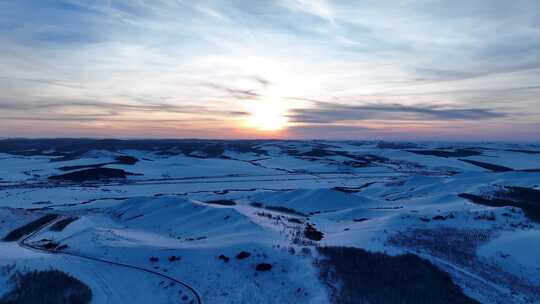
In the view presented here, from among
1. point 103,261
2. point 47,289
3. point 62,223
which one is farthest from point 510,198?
point 62,223

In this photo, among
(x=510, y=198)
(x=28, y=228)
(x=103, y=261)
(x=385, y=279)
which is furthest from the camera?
(x=510, y=198)

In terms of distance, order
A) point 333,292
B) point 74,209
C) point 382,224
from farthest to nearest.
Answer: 1. point 74,209
2. point 382,224
3. point 333,292

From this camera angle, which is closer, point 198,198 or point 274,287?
point 274,287

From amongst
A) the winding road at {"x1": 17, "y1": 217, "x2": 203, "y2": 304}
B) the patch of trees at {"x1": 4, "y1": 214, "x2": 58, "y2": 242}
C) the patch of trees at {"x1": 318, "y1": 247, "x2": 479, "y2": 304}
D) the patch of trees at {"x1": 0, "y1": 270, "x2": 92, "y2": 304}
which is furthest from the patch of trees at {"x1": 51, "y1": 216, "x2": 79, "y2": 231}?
the patch of trees at {"x1": 318, "y1": 247, "x2": 479, "y2": 304}

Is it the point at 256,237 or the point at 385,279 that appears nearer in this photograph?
the point at 385,279

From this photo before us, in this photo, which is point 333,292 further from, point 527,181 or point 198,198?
point 527,181

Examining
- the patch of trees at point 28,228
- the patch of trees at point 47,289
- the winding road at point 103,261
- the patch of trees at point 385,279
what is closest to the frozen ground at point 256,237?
the winding road at point 103,261

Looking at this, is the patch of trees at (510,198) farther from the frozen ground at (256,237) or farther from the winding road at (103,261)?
the winding road at (103,261)

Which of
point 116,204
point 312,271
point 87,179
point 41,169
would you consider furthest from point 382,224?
point 41,169

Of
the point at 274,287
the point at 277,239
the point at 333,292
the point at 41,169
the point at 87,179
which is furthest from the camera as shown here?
the point at 41,169

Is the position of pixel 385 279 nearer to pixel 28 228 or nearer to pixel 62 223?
pixel 62 223

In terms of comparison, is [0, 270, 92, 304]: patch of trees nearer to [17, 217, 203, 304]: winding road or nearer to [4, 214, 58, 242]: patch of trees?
[17, 217, 203, 304]: winding road
